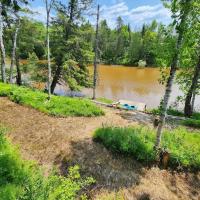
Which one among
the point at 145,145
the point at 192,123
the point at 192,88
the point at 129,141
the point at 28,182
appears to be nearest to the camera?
the point at 28,182

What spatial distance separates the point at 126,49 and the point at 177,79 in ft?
218

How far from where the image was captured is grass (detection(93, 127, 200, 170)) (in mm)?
9000

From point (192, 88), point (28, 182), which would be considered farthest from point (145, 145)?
point (192, 88)

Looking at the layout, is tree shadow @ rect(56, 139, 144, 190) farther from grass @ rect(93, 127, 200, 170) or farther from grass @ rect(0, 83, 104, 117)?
grass @ rect(0, 83, 104, 117)

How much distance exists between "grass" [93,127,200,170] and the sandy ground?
0.97ft

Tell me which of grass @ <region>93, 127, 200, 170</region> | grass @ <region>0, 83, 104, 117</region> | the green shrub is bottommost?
the green shrub

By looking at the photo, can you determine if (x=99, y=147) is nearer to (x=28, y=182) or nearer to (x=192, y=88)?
(x=28, y=182)

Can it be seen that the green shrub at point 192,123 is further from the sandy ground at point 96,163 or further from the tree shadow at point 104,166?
the tree shadow at point 104,166

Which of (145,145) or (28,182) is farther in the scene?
(145,145)

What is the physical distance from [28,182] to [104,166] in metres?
2.92

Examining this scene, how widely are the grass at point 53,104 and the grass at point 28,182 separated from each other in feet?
14.0

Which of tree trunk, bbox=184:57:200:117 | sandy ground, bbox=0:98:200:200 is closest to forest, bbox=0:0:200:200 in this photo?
sandy ground, bbox=0:98:200:200

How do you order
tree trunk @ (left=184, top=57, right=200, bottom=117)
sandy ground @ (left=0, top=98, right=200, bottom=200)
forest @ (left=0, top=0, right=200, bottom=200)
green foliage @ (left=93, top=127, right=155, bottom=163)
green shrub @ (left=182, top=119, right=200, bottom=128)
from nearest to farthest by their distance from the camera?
forest @ (left=0, top=0, right=200, bottom=200) → sandy ground @ (left=0, top=98, right=200, bottom=200) → green foliage @ (left=93, top=127, right=155, bottom=163) → green shrub @ (left=182, top=119, right=200, bottom=128) → tree trunk @ (left=184, top=57, right=200, bottom=117)

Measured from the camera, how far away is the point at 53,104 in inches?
528
